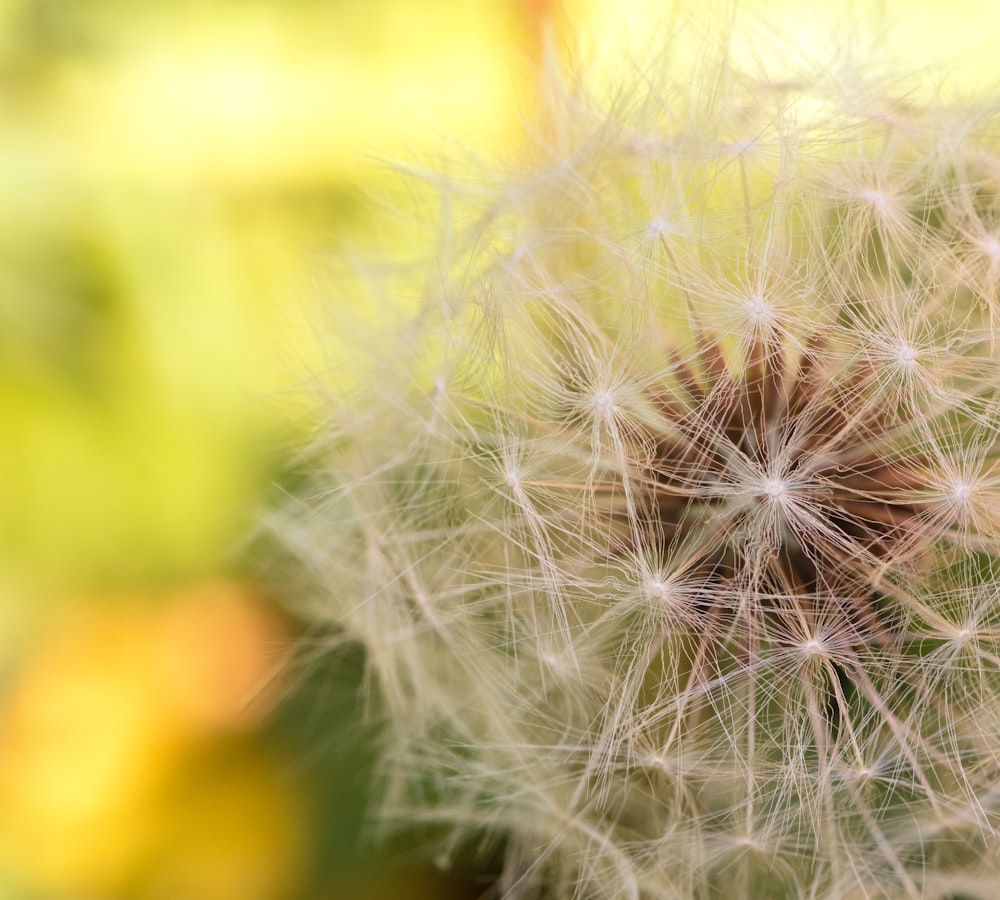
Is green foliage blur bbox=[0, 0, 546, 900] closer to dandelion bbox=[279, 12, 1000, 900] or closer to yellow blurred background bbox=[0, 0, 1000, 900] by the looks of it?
yellow blurred background bbox=[0, 0, 1000, 900]

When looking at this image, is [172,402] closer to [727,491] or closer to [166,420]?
[166,420]

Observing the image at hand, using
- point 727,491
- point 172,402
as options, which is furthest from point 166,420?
point 727,491

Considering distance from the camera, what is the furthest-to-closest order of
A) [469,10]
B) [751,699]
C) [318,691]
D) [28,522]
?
[469,10], [28,522], [318,691], [751,699]

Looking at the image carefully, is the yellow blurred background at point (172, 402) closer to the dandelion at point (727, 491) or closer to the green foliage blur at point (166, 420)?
the green foliage blur at point (166, 420)

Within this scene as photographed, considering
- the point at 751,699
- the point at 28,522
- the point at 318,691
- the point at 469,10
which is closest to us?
the point at 751,699

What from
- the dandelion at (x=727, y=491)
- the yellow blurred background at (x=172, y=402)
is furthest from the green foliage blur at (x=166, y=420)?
the dandelion at (x=727, y=491)

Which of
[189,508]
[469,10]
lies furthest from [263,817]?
[469,10]

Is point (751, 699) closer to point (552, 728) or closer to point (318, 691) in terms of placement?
point (552, 728)
